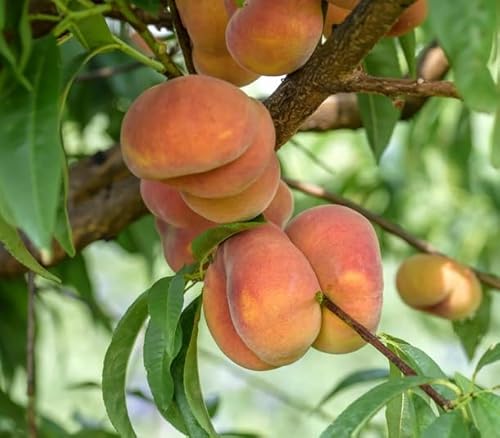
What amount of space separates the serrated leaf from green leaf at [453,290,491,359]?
57 cm

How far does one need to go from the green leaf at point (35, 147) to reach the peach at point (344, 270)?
0.86 ft

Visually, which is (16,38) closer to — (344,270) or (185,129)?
(185,129)

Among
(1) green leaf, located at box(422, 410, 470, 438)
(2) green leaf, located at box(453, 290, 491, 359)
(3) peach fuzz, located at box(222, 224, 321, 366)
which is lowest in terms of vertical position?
(2) green leaf, located at box(453, 290, 491, 359)

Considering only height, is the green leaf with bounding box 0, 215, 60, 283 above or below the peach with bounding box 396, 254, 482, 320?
above

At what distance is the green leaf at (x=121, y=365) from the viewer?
82 cm

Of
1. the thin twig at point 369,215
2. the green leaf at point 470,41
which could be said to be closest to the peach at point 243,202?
the green leaf at point 470,41

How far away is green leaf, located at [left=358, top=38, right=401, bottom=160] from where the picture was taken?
109 centimetres

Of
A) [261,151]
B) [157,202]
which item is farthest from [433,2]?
[157,202]

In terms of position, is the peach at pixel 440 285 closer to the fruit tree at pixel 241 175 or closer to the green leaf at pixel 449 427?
the fruit tree at pixel 241 175

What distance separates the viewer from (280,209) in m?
0.87

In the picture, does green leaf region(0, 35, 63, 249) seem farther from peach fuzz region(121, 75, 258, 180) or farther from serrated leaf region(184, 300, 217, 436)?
serrated leaf region(184, 300, 217, 436)

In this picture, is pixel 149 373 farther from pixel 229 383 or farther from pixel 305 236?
pixel 229 383

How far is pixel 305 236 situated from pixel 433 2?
29cm

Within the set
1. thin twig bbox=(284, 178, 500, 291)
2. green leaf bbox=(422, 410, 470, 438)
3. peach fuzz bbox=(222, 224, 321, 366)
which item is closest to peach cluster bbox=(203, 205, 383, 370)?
peach fuzz bbox=(222, 224, 321, 366)
